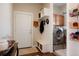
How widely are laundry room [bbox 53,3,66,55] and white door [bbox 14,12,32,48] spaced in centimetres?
31

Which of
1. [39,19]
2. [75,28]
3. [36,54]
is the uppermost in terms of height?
[39,19]

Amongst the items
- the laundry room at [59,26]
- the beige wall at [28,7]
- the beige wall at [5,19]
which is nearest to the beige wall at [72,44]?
the laundry room at [59,26]

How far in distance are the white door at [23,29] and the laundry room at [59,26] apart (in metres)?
0.31

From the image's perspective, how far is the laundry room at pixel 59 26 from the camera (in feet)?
4.44

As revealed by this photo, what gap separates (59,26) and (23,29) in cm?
45

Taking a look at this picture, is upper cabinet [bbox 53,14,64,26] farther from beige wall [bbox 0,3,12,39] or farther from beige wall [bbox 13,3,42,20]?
beige wall [bbox 0,3,12,39]

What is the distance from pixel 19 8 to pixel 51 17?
0.41 metres

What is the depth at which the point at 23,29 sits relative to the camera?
1.35 metres

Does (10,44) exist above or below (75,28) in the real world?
below

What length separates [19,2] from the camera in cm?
132

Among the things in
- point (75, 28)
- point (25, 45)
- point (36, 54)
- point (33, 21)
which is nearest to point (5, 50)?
point (25, 45)

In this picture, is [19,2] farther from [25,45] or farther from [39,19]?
[25,45]

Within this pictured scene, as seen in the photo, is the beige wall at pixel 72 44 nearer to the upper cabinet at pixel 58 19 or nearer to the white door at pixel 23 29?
the upper cabinet at pixel 58 19

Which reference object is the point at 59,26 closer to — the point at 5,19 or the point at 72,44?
the point at 72,44
